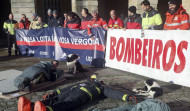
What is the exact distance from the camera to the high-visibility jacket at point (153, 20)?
689 cm

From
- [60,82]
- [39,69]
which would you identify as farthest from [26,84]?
[60,82]

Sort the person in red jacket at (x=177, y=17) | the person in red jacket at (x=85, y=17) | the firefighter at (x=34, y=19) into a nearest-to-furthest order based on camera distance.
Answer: the person in red jacket at (x=177, y=17) → the person in red jacket at (x=85, y=17) → the firefighter at (x=34, y=19)

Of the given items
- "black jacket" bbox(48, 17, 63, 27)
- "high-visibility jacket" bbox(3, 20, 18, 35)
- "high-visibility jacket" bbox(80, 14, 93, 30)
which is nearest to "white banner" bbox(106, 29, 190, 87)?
"high-visibility jacket" bbox(80, 14, 93, 30)

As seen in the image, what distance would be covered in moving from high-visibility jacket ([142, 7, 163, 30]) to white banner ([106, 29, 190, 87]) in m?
0.66

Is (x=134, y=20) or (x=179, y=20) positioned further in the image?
(x=134, y=20)

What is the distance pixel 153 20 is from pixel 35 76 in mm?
3996

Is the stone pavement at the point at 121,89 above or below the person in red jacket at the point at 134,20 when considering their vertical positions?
below

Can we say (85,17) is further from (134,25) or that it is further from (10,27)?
(10,27)

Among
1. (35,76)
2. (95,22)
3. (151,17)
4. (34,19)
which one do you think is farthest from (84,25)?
(35,76)

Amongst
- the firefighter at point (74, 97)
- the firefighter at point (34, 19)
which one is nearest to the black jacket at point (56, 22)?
the firefighter at point (34, 19)

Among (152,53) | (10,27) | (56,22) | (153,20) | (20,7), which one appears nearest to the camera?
(152,53)

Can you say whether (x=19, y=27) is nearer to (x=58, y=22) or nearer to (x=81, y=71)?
(x=58, y=22)

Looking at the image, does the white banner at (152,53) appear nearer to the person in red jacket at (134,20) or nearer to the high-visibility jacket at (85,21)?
the person in red jacket at (134,20)

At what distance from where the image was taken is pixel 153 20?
22.9ft
